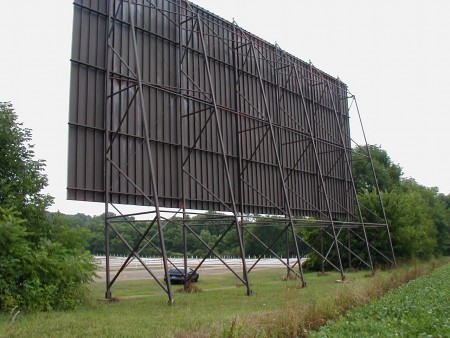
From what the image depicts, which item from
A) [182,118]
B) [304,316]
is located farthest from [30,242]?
[182,118]

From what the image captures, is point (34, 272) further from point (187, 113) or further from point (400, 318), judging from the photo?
point (187, 113)

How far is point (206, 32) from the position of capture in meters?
21.8

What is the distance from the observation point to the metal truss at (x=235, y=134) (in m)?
16.4

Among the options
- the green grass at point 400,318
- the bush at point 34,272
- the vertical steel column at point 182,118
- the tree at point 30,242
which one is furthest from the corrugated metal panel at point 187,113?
the green grass at point 400,318

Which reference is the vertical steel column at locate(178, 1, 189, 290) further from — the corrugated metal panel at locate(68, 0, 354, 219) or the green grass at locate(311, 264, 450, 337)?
A: the green grass at locate(311, 264, 450, 337)

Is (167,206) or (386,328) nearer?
(386,328)

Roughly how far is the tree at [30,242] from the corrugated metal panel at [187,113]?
4.91ft

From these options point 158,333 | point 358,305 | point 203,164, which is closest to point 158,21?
point 203,164

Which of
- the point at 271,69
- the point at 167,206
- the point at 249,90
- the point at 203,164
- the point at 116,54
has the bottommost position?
the point at 167,206

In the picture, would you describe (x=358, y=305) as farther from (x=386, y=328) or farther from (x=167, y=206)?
(x=167, y=206)

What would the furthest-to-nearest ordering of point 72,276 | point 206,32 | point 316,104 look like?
point 316,104 < point 206,32 < point 72,276

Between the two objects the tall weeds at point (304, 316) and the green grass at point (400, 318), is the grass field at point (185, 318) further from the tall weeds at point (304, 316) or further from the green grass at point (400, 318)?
the green grass at point (400, 318)

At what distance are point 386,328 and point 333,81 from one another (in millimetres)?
25209

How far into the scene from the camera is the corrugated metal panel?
16.1 metres
